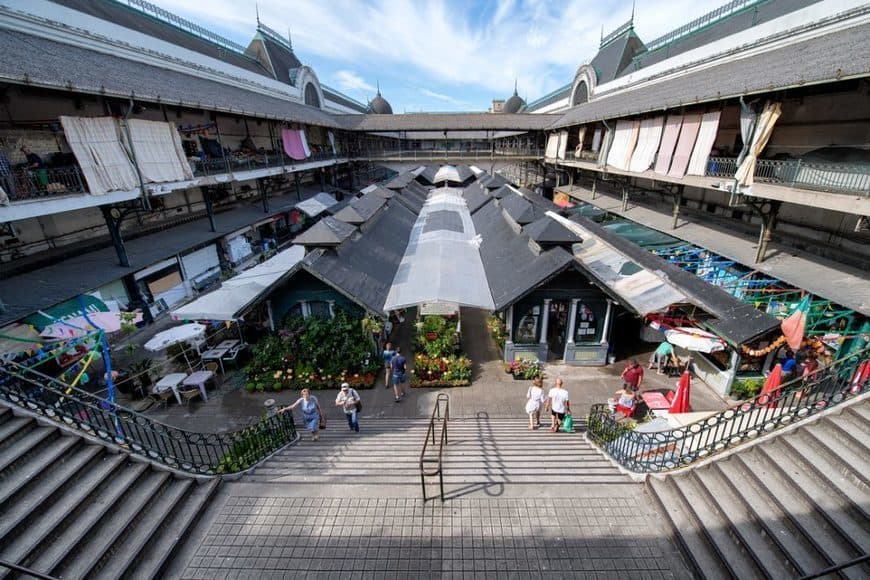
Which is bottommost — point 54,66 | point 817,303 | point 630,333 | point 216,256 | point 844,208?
point 630,333

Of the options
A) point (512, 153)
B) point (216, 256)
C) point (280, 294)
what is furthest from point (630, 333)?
point (512, 153)

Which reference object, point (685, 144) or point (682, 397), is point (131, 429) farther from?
point (685, 144)

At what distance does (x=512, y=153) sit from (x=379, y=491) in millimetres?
41097

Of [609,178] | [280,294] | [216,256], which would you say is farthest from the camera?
[609,178]

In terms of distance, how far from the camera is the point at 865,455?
5.29 metres

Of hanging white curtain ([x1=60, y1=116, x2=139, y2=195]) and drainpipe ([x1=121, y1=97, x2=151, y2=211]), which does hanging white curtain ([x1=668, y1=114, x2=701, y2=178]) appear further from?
hanging white curtain ([x1=60, y1=116, x2=139, y2=195])

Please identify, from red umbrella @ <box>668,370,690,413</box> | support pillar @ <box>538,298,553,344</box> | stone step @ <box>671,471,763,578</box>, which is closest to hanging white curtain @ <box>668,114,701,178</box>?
support pillar @ <box>538,298,553,344</box>

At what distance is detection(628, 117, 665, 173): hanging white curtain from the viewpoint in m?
18.5

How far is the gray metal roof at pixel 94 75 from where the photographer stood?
35.8 feet

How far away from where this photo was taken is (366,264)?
14109mm

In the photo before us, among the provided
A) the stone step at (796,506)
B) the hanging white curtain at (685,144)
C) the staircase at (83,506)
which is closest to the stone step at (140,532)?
the staircase at (83,506)

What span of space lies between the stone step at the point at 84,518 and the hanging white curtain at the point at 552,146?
118 feet

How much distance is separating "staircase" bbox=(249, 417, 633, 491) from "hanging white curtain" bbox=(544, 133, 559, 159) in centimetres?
3080

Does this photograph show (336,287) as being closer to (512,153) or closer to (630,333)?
(630,333)
